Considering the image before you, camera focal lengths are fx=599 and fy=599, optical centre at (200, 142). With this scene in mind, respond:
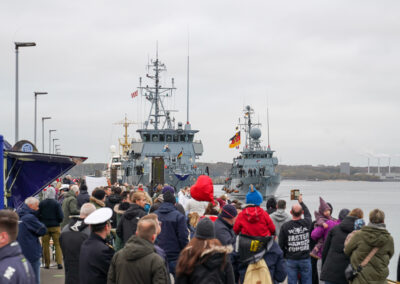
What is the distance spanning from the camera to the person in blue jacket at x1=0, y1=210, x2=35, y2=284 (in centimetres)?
422

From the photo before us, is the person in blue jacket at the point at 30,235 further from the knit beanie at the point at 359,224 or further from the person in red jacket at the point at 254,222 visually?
the knit beanie at the point at 359,224

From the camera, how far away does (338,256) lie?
7.95 m

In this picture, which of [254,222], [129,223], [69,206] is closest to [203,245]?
[254,222]

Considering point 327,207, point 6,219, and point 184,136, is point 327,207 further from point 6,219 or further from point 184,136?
point 184,136

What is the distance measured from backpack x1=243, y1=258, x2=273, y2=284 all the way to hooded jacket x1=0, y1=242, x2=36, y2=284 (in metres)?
3.37

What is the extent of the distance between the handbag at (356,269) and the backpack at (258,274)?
0.96 metres

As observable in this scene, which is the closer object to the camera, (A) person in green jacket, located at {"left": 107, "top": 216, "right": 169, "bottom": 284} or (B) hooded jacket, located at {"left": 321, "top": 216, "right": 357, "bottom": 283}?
(A) person in green jacket, located at {"left": 107, "top": 216, "right": 169, "bottom": 284}

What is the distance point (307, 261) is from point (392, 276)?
970cm

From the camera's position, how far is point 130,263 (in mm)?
5316

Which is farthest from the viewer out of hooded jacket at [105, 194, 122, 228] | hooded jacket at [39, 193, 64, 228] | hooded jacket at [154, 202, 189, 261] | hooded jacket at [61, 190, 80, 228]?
hooded jacket at [61, 190, 80, 228]

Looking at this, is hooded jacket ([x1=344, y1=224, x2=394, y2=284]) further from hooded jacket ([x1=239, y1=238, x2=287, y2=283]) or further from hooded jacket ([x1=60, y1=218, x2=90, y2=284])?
hooded jacket ([x1=60, y1=218, x2=90, y2=284])

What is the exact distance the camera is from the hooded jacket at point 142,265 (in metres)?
5.26

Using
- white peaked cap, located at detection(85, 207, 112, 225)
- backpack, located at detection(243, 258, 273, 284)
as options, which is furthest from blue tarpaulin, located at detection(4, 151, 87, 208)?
backpack, located at detection(243, 258, 273, 284)

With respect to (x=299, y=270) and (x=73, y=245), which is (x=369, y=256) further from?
(x=73, y=245)
